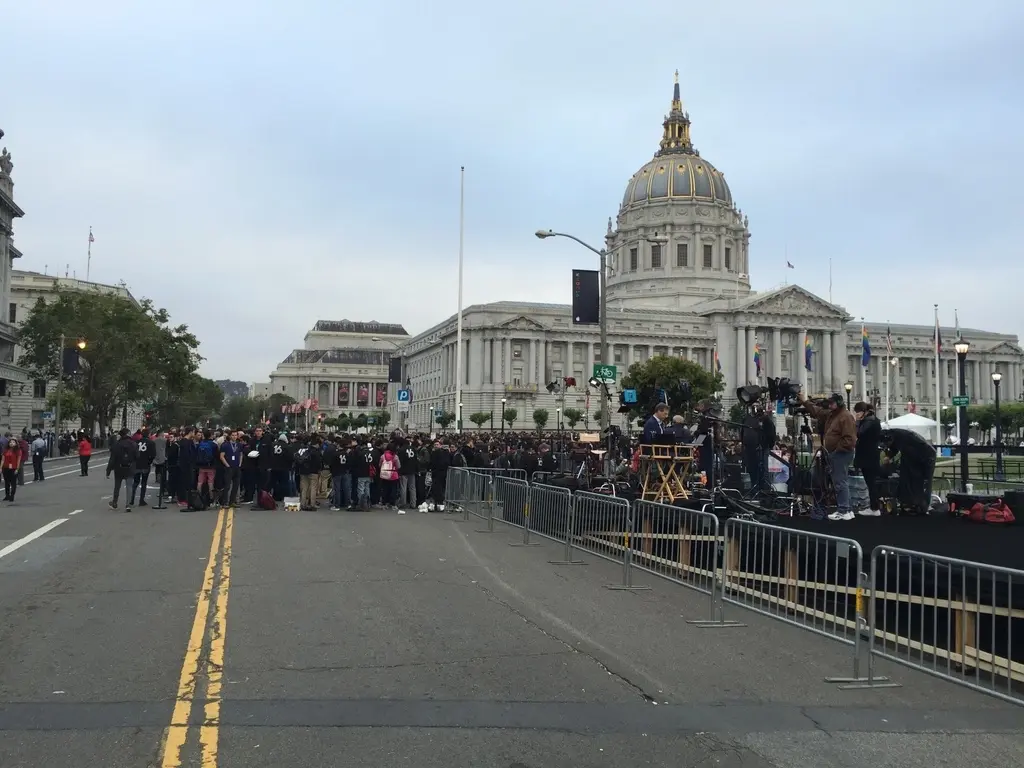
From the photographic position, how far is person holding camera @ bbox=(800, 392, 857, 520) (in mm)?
13469

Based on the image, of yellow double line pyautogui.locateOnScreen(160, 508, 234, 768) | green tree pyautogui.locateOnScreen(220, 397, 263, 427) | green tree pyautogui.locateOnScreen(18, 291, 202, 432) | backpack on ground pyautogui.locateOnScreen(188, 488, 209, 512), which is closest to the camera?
yellow double line pyautogui.locateOnScreen(160, 508, 234, 768)

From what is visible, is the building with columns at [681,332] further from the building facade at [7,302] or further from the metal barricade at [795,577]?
the metal barricade at [795,577]

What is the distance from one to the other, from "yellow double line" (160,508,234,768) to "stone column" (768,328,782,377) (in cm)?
11493

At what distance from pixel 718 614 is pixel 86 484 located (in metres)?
26.3

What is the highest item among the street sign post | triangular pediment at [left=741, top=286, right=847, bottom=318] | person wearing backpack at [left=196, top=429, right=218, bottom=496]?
triangular pediment at [left=741, top=286, right=847, bottom=318]

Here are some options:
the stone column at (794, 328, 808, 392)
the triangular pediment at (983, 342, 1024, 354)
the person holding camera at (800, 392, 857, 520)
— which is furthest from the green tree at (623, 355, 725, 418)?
the triangular pediment at (983, 342, 1024, 354)

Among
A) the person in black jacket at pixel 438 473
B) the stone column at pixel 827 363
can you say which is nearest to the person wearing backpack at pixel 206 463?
the person in black jacket at pixel 438 473

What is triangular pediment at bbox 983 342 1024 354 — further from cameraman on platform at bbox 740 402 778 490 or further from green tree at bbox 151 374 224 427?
cameraman on platform at bbox 740 402 778 490

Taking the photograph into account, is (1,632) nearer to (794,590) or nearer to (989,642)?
(794,590)

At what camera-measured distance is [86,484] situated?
30703 mm

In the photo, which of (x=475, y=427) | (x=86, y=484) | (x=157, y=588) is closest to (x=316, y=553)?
(x=157, y=588)

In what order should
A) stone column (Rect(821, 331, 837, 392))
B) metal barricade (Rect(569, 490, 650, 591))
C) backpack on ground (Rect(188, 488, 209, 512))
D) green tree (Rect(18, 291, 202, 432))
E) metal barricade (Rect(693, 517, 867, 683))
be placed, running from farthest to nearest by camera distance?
stone column (Rect(821, 331, 837, 392)), green tree (Rect(18, 291, 202, 432)), backpack on ground (Rect(188, 488, 209, 512)), metal barricade (Rect(569, 490, 650, 591)), metal barricade (Rect(693, 517, 867, 683))

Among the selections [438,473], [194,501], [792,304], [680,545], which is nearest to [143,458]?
[194,501]

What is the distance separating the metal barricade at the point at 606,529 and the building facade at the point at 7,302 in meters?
66.8
